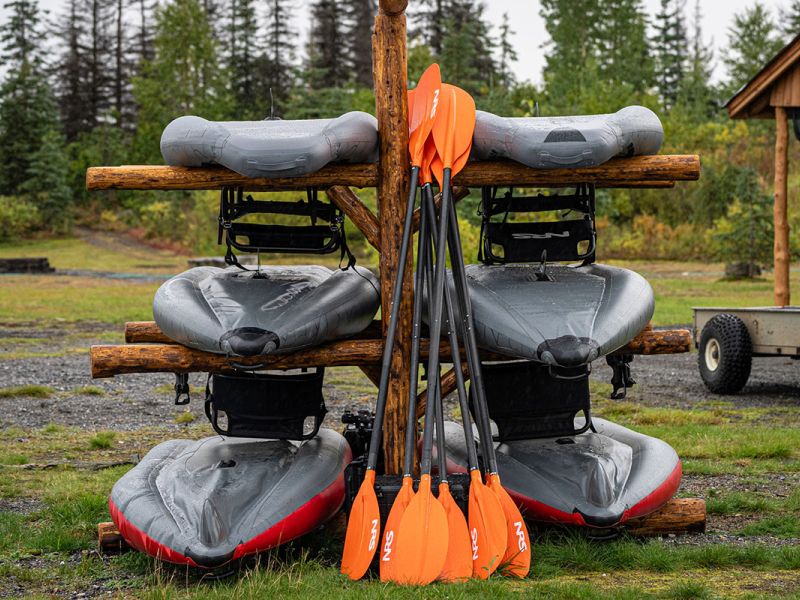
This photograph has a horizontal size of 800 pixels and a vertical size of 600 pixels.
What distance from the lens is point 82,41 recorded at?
54.1 meters

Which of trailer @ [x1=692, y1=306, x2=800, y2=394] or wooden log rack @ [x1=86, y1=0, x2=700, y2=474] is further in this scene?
trailer @ [x1=692, y1=306, x2=800, y2=394]

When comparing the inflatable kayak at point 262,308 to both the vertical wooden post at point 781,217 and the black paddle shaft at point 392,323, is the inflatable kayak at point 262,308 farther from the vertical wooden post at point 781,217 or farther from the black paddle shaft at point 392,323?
the vertical wooden post at point 781,217

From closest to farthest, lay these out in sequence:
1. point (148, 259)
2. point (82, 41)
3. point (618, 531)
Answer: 1. point (618, 531)
2. point (148, 259)
3. point (82, 41)

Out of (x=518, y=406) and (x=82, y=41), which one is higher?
(x=82, y=41)

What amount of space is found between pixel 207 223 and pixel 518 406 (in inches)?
1254

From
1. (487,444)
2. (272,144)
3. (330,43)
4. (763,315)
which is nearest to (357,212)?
(272,144)

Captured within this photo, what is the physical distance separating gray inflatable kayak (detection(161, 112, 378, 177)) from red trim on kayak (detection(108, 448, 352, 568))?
1.72 metres

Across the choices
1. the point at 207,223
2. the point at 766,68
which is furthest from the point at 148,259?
the point at 766,68

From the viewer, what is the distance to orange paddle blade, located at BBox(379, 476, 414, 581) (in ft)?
15.8

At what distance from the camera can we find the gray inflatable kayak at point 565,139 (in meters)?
5.54

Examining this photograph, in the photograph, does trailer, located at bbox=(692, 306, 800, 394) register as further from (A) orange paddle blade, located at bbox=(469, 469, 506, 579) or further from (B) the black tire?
(A) orange paddle blade, located at bbox=(469, 469, 506, 579)

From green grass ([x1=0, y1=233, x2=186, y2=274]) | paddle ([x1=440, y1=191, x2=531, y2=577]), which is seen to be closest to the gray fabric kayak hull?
paddle ([x1=440, y1=191, x2=531, y2=577])

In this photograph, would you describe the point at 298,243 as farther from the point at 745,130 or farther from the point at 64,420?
the point at 745,130

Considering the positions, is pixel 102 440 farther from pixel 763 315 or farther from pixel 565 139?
pixel 763 315
